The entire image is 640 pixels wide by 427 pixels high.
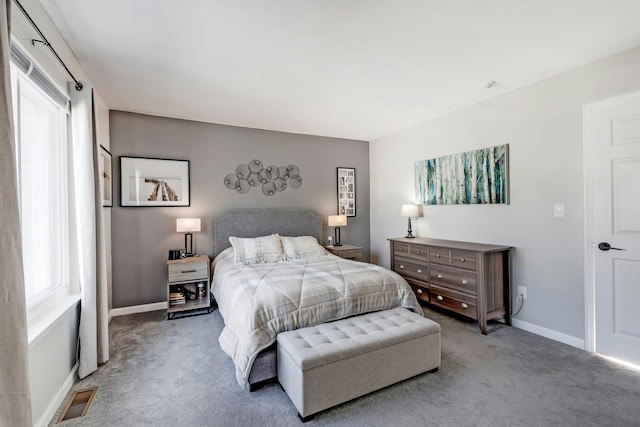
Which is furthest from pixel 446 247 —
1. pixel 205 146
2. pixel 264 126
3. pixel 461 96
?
pixel 205 146

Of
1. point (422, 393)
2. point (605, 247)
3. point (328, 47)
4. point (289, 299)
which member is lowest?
point (422, 393)

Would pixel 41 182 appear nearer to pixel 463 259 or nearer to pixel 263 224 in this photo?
pixel 263 224

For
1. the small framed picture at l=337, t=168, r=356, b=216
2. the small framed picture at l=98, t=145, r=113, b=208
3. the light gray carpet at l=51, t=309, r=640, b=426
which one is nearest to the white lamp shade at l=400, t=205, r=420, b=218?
the small framed picture at l=337, t=168, r=356, b=216

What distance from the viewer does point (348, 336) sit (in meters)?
2.10

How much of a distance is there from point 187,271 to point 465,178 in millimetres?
3640

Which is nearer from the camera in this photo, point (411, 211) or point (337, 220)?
point (411, 211)

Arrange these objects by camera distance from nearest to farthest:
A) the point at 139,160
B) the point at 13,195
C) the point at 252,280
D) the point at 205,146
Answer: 1. the point at 13,195
2. the point at 252,280
3. the point at 139,160
4. the point at 205,146

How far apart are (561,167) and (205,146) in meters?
4.22

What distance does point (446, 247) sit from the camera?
133 inches

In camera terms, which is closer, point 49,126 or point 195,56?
point 49,126

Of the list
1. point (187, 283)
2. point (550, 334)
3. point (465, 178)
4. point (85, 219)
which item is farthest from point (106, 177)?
point (550, 334)

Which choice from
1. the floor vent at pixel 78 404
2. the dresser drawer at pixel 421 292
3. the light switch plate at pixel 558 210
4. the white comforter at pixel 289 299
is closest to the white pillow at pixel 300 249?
the white comforter at pixel 289 299

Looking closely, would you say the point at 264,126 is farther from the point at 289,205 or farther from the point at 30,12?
the point at 30,12

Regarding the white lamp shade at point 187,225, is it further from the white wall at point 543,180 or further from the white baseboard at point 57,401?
the white wall at point 543,180
